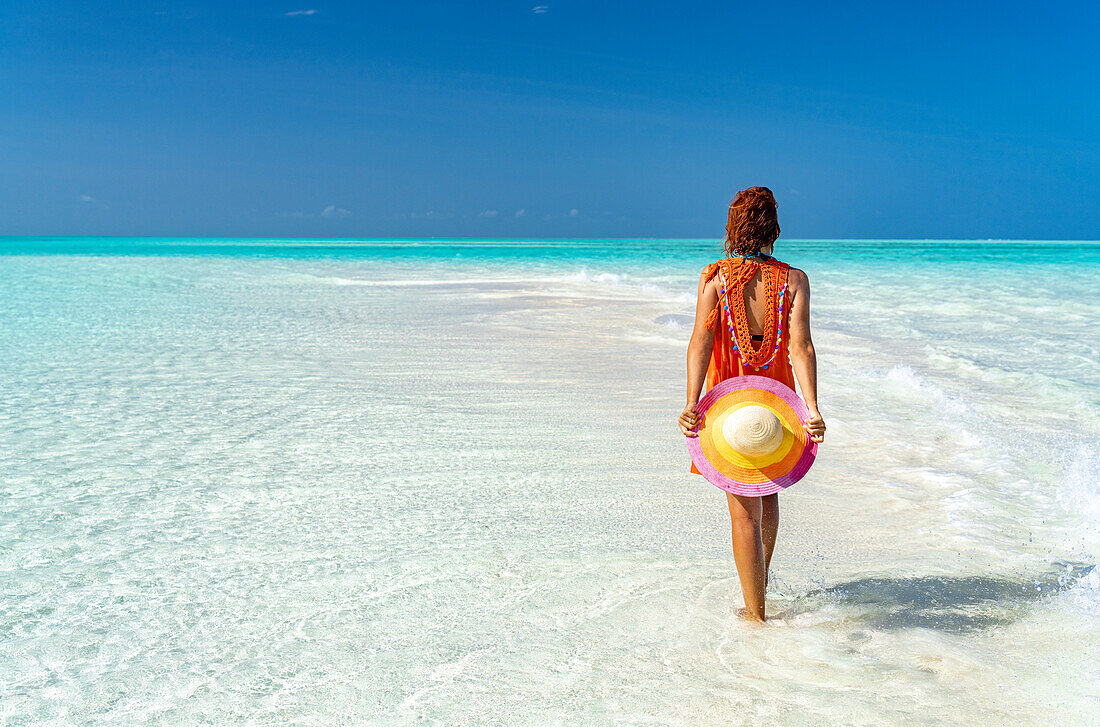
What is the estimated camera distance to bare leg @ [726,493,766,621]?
309 centimetres

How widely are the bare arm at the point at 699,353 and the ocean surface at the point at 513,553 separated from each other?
2.57ft

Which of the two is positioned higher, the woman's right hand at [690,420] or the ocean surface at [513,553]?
the woman's right hand at [690,420]

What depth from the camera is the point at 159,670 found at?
8.88ft

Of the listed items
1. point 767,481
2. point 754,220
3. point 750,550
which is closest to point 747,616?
point 750,550

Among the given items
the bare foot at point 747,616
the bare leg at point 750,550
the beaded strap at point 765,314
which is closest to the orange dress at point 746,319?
the beaded strap at point 765,314

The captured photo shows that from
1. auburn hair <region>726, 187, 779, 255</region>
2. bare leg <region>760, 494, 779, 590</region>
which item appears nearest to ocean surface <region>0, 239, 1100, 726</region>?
bare leg <region>760, 494, 779, 590</region>

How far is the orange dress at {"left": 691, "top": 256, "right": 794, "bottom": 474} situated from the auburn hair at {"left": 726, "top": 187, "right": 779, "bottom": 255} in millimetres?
55

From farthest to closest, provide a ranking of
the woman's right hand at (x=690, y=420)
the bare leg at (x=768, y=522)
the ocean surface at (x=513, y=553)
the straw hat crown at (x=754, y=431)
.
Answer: the bare leg at (x=768, y=522) → the woman's right hand at (x=690, y=420) → the straw hat crown at (x=754, y=431) → the ocean surface at (x=513, y=553)

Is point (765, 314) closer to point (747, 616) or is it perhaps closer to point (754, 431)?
point (754, 431)

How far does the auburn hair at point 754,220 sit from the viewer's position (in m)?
2.94

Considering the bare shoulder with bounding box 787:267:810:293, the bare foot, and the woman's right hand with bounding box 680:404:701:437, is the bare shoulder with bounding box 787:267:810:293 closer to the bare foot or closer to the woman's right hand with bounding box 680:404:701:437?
the woman's right hand with bounding box 680:404:701:437

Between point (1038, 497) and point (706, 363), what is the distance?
2652 mm

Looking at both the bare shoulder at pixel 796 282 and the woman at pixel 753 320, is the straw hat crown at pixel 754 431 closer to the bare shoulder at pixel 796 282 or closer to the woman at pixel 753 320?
the woman at pixel 753 320

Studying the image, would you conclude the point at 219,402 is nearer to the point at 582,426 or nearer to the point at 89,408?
the point at 89,408
